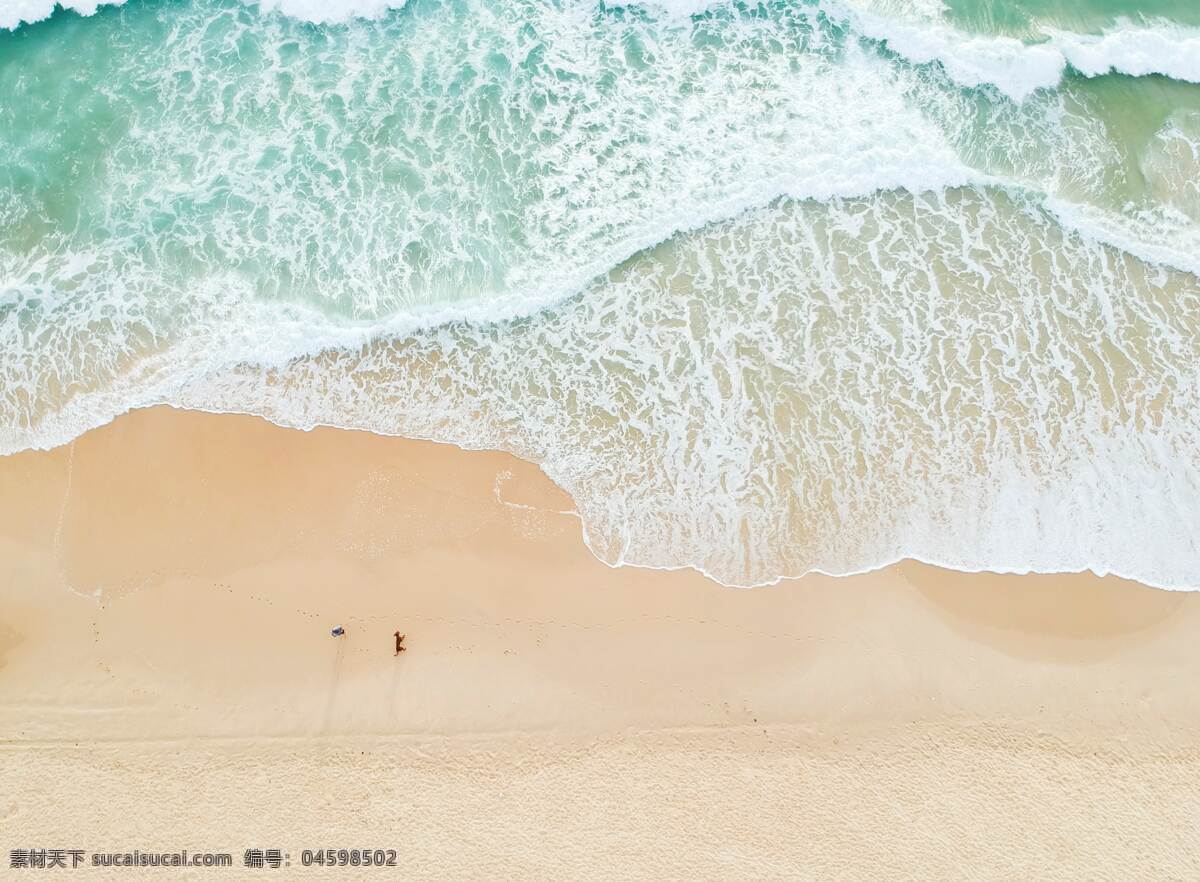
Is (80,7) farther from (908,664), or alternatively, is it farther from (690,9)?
(908,664)

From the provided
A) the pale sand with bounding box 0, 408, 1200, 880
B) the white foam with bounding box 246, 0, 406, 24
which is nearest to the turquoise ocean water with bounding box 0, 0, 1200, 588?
the white foam with bounding box 246, 0, 406, 24

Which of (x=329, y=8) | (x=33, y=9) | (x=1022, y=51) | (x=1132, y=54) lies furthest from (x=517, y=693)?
(x=1132, y=54)

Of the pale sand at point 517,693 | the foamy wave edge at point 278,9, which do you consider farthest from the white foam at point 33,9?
the pale sand at point 517,693

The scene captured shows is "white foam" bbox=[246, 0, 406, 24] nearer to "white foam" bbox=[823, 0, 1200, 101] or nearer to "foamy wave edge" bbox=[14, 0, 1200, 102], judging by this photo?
"foamy wave edge" bbox=[14, 0, 1200, 102]

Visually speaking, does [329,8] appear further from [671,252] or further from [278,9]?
[671,252]

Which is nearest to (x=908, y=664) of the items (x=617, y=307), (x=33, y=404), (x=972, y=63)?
(x=617, y=307)

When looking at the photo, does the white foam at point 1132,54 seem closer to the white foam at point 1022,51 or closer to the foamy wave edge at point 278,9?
the white foam at point 1022,51

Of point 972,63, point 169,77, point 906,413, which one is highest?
point 972,63
